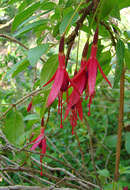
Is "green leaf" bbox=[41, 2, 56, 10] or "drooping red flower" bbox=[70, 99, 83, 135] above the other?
"green leaf" bbox=[41, 2, 56, 10]

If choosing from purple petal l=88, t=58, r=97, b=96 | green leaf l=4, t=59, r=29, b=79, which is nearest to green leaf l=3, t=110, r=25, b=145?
green leaf l=4, t=59, r=29, b=79

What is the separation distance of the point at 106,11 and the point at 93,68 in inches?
3.5

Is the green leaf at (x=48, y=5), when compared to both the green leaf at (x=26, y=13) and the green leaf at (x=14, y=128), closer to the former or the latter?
the green leaf at (x=26, y=13)

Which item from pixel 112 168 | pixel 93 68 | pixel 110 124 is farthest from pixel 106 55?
pixel 110 124

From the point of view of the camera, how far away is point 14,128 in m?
0.51

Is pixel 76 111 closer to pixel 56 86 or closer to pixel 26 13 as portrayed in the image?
pixel 56 86

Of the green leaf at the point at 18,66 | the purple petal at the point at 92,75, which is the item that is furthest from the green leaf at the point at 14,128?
the purple petal at the point at 92,75

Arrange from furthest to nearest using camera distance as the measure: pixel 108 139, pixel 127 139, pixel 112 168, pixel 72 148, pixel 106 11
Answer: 1. pixel 72 148
2. pixel 112 168
3. pixel 108 139
4. pixel 127 139
5. pixel 106 11

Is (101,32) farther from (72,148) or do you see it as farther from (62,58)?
(72,148)

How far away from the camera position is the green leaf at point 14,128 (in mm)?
497

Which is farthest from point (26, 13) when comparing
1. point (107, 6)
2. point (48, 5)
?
point (107, 6)

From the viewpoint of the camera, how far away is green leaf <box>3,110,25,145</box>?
0.50 meters

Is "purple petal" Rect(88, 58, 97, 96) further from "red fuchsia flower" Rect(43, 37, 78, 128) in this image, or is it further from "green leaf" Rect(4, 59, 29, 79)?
"green leaf" Rect(4, 59, 29, 79)

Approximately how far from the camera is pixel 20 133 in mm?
494
